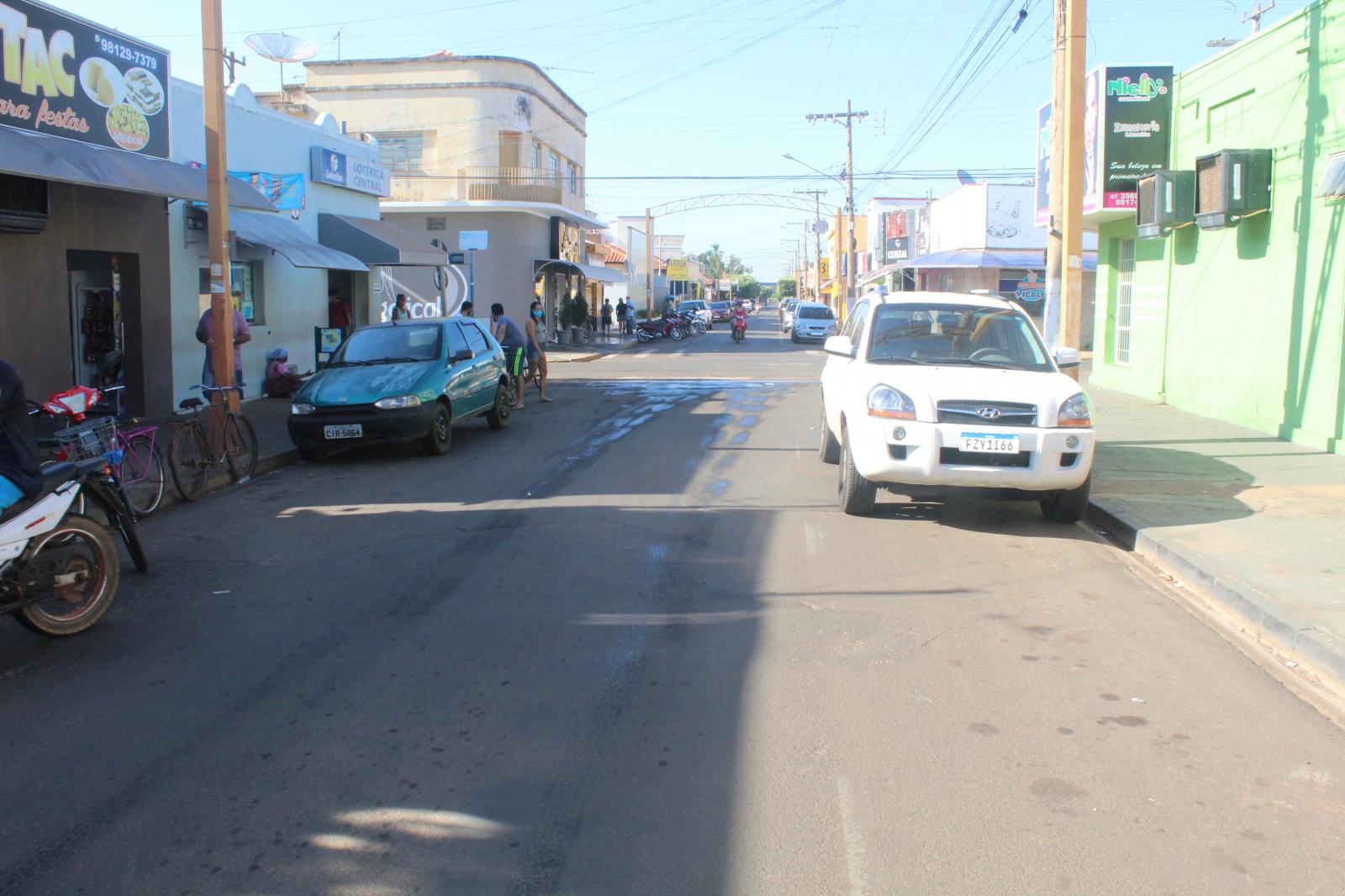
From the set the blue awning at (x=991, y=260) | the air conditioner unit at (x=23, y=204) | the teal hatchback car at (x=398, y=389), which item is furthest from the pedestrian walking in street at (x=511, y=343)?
the blue awning at (x=991, y=260)

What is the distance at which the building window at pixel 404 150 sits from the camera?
3869 centimetres

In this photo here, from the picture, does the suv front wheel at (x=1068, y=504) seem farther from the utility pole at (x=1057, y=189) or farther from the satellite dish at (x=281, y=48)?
the satellite dish at (x=281, y=48)

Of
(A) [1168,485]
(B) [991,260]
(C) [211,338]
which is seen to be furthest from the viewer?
(B) [991,260]

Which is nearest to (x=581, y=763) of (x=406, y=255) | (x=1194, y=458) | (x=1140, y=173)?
(x=1194, y=458)

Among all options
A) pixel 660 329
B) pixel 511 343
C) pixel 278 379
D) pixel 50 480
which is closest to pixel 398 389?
pixel 511 343

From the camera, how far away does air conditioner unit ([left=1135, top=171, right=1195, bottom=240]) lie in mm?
15672

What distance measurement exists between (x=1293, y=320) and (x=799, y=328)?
114 feet

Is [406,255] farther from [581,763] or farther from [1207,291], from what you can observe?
[581,763]

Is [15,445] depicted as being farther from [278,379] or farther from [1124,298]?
[1124,298]

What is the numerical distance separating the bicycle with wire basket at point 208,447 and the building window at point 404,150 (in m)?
28.6

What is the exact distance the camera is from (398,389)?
41.5ft

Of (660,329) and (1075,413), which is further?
(660,329)

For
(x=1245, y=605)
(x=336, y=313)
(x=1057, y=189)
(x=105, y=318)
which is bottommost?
(x=1245, y=605)

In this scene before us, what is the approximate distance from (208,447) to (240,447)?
73cm
